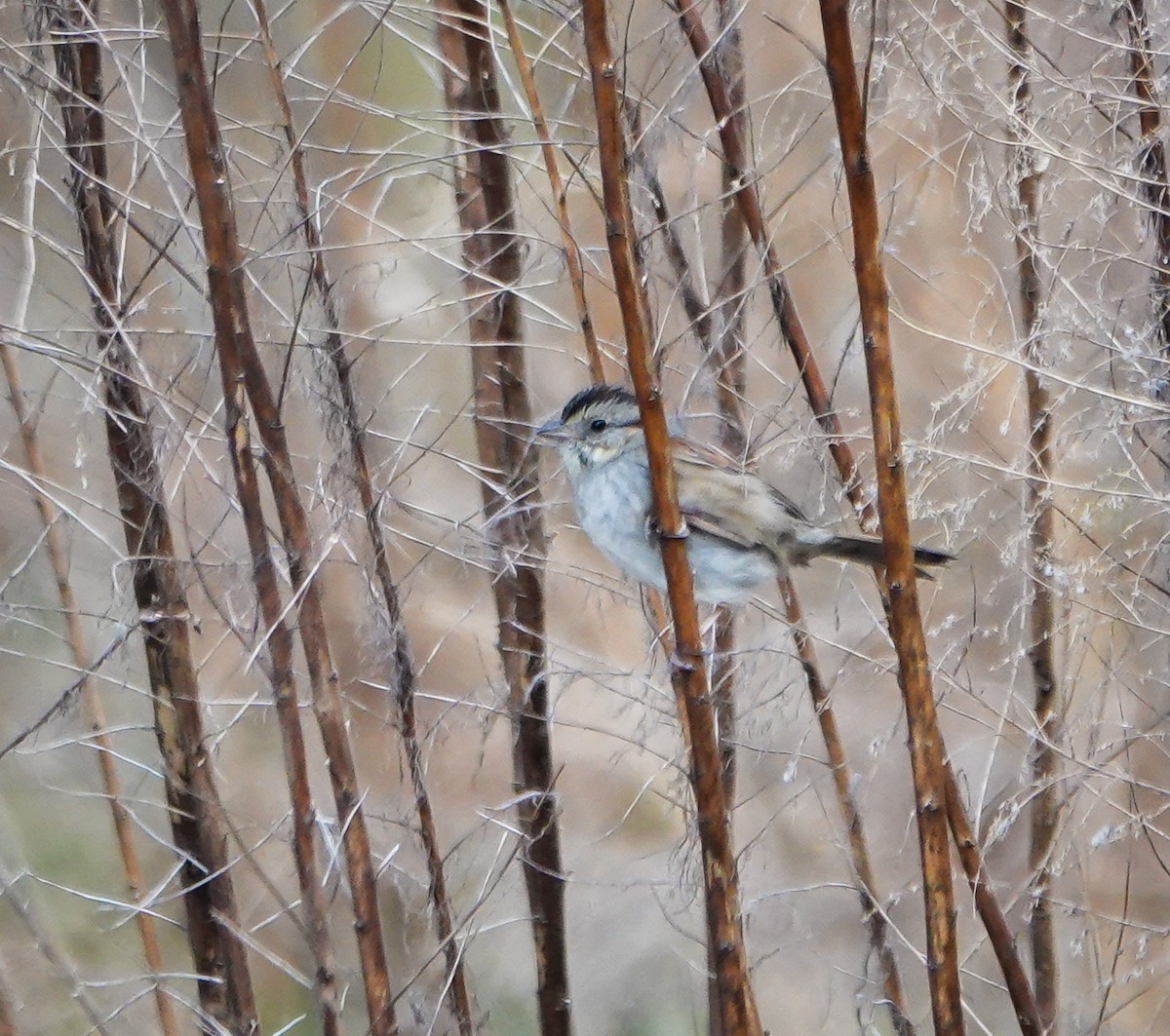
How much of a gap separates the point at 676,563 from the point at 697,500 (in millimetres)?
882

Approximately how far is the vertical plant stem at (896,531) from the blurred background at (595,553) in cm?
77

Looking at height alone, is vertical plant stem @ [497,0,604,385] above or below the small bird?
above

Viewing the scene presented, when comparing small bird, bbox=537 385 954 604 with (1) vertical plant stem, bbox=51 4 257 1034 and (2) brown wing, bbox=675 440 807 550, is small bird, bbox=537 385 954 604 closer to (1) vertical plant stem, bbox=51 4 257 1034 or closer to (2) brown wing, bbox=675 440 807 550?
(2) brown wing, bbox=675 440 807 550

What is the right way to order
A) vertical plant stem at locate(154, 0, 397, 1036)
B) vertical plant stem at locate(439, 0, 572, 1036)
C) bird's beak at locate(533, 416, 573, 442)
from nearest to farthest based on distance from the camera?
vertical plant stem at locate(154, 0, 397, 1036) < bird's beak at locate(533, 416, 573, 442) < vertical plant stem at locate(439, 0, 572, 1036)

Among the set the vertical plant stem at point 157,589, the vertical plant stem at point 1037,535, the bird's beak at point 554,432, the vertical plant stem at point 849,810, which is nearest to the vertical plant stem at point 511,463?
the bird's beak at point 554,432

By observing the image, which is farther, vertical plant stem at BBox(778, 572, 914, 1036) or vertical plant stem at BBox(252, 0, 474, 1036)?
vertical plant stem at BBox(778, 572, 914, 1036)

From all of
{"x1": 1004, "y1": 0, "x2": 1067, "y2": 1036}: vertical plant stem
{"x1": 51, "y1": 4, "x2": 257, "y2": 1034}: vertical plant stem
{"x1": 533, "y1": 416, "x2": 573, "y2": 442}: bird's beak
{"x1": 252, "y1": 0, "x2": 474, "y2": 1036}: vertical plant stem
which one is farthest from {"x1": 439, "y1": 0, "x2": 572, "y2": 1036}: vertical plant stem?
{"x1": 1004, "y1": 0, "x2": 1067, "y2": 1036}: vertical plant stem

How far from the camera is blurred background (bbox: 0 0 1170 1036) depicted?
2723mm

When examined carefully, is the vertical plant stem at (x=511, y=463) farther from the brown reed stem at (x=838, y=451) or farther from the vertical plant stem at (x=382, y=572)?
the brown reed stem at (x=838, y=451)


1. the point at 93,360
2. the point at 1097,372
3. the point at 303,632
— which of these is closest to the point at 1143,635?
the point at 1097,372

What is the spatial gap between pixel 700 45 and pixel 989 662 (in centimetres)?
266

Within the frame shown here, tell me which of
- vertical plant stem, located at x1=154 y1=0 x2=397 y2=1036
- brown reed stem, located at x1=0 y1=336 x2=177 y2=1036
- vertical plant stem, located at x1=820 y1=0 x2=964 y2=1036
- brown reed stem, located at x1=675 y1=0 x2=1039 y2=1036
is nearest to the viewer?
vertical plant stem, located at x1=820 y1=0 x2=964 y2=1036

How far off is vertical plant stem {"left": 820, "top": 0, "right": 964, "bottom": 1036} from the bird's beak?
97 cm

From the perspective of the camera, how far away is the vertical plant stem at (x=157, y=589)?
2.47m
